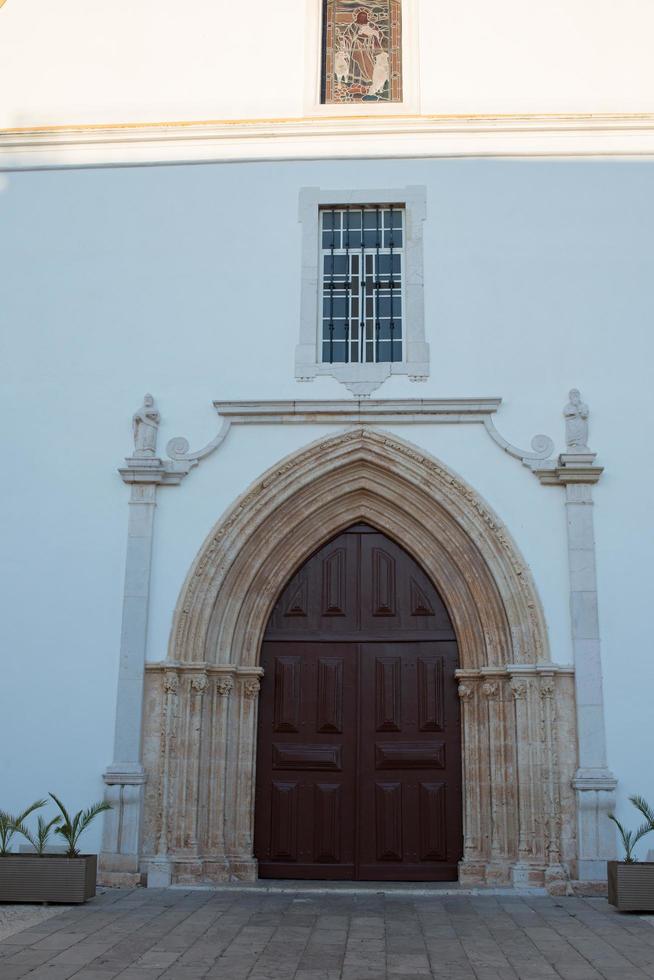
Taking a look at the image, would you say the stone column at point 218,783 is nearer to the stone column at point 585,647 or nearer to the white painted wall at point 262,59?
the stone column at point 585,647

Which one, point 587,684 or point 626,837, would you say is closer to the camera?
point 626,837

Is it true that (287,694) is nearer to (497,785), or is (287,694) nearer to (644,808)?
(497,785)

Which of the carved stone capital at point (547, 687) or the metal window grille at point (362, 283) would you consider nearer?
the carved stone capital at point (547, 687)

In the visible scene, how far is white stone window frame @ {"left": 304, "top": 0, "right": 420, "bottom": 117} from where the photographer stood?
9961 millimetres

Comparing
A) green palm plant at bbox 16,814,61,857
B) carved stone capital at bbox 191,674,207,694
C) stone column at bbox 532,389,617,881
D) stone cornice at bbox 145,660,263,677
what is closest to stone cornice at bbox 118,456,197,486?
stone cornice at bbox 145,660,263,677

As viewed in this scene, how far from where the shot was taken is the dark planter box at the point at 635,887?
23.5 ft

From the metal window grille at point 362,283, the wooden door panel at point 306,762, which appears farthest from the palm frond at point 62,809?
the metal window grille at point 362,283

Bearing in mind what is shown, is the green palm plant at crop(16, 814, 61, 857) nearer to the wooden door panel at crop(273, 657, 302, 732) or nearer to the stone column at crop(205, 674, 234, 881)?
the stone column at crop(205, 674, 234, 881)

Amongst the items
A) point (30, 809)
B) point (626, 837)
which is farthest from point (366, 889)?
point (30, 809)

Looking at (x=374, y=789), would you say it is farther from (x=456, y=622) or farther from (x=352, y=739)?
(x=456, y=622)

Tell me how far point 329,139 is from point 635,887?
6718 millimetres

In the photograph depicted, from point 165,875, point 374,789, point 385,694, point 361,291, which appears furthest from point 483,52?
point 165,875

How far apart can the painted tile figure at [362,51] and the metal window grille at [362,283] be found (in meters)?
1.25

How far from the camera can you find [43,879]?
7.42 m
